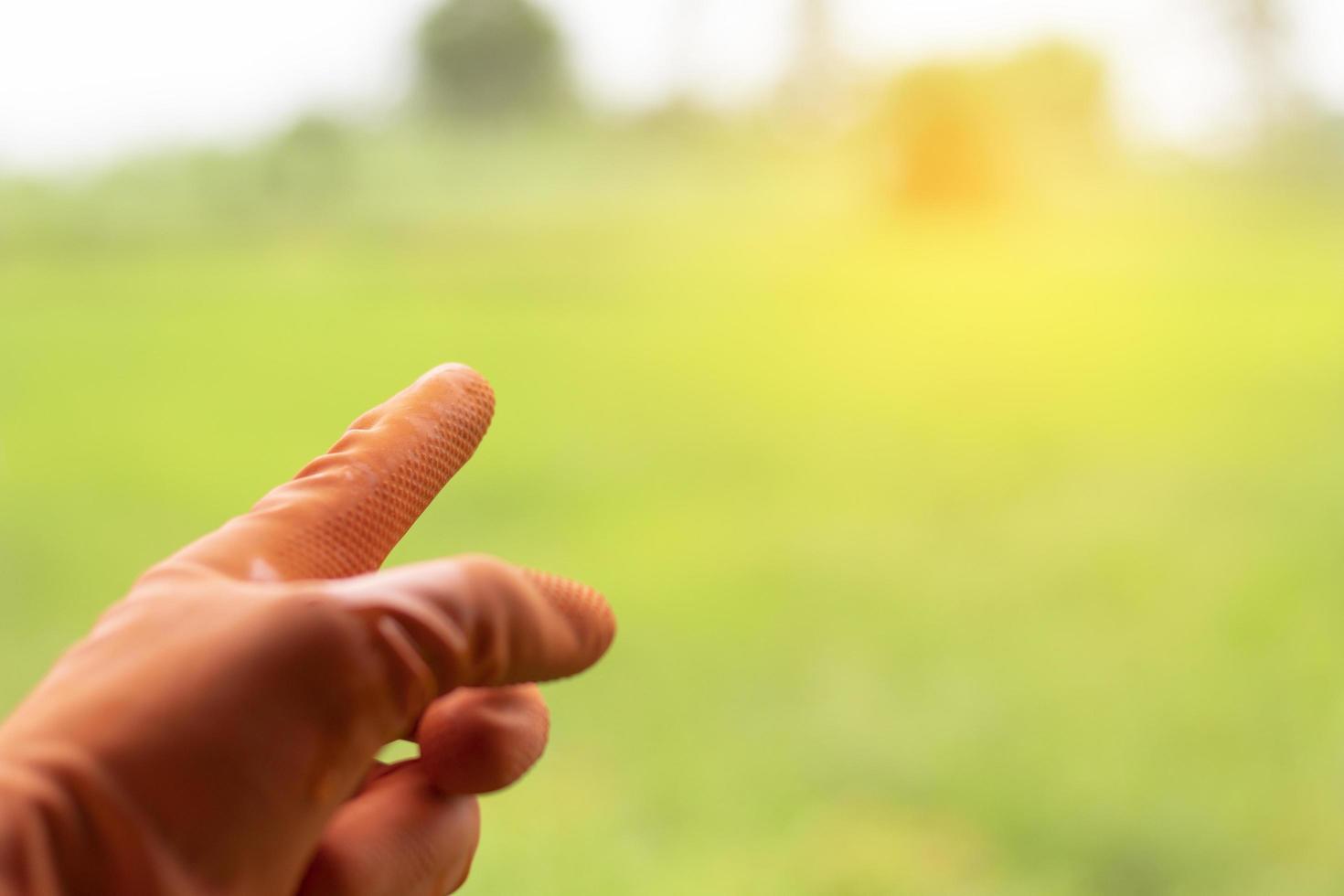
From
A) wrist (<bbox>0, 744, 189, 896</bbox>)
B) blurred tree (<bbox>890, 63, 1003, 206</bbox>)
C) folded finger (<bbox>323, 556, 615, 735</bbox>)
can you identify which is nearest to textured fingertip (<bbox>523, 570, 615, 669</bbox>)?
folded finger (<bbox>323, 556, 615, 735</bbox>)

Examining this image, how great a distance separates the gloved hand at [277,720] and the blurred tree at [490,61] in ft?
7.90

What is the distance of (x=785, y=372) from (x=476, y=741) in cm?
222

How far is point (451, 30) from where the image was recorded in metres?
2.66

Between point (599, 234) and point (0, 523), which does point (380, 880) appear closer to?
point (0, 523)

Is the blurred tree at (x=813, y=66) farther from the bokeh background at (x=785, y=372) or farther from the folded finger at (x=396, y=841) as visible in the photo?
the folded finger at (x=396, y=841)

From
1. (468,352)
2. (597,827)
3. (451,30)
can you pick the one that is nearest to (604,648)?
(597,827)

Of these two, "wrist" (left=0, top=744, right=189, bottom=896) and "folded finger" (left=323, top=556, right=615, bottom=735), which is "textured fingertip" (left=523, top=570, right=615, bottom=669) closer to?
→ "folded finger" (left=323, top=556, right=615, bottom=735)

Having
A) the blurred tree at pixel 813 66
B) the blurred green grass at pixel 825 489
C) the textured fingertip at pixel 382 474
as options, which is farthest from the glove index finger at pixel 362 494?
the blurred tree at pixel 813 66

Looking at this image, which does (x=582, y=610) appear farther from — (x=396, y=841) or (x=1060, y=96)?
(x=1060, y=96)

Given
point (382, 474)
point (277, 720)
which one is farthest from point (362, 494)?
point (277, 720)

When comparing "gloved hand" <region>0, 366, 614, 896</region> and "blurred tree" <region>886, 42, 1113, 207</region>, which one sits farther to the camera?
"blurred tree" <region>886, 42, 1113, 207</region>

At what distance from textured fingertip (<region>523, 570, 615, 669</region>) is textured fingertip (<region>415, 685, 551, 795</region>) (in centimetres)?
3

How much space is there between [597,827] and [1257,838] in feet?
2.31

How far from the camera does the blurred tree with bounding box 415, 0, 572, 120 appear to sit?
264 cm
